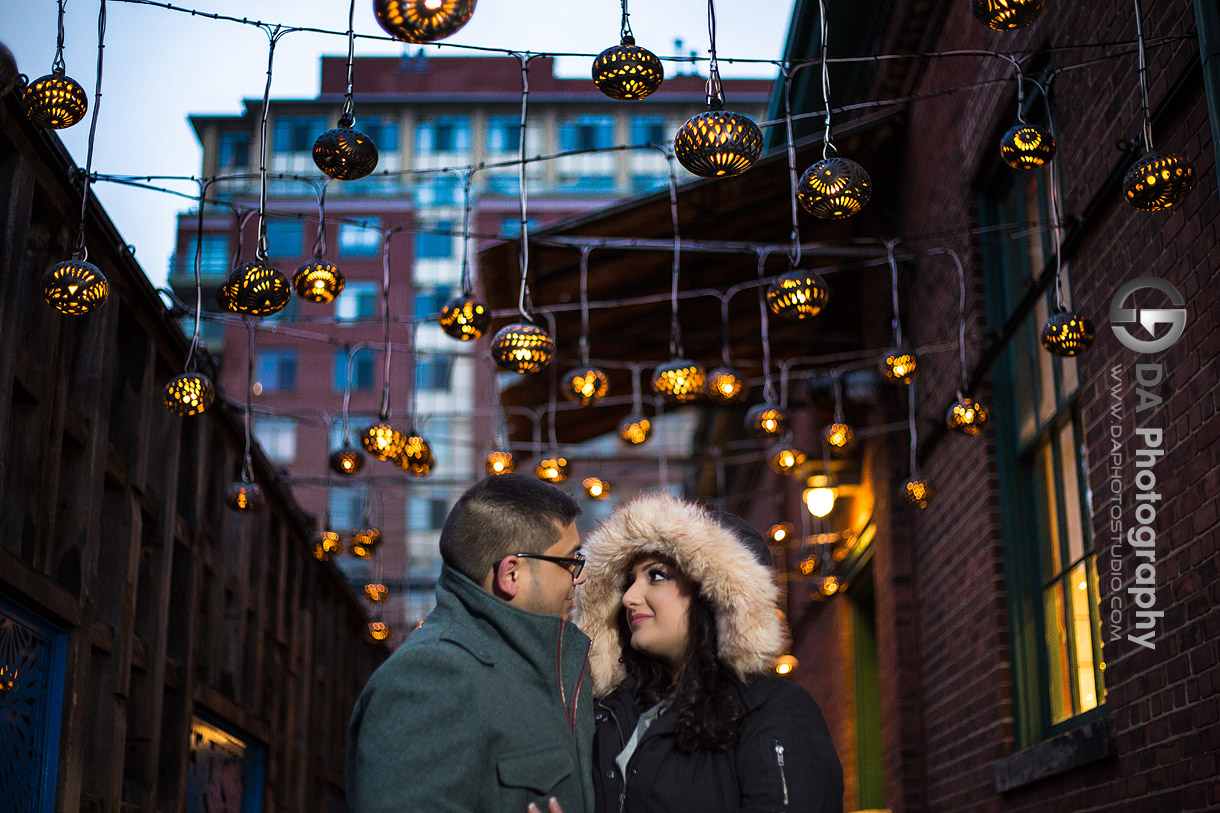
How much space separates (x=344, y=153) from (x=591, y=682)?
2592 mm

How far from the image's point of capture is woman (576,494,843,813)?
3.23 meters

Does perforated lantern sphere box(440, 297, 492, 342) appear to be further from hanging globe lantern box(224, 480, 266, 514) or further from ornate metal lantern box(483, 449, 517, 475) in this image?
ornate metal lantern box(483, 449, 517, 475)

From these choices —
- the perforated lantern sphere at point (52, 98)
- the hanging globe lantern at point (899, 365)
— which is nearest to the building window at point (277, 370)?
the hanging globe lantern at point (899, 365)

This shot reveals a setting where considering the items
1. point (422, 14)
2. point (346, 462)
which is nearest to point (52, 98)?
point (422, 14)

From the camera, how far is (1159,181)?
4363mm

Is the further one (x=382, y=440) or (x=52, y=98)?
(x=382, y=440)

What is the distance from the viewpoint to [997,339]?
25.8 feet

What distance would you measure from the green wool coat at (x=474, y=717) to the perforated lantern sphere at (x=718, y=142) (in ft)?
6.83

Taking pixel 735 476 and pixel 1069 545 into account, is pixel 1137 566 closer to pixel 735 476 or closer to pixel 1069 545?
pixel 1069 545

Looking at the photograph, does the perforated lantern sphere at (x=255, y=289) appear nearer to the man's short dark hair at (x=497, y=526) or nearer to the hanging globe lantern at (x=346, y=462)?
the man's short dark hair at (x=497, y=526)

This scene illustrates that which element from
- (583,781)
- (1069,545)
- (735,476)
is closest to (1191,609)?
(1069,545)

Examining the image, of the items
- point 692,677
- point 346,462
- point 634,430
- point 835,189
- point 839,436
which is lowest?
point 692,677

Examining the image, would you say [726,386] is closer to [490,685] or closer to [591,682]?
[591,682]

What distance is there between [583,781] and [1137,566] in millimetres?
3295
